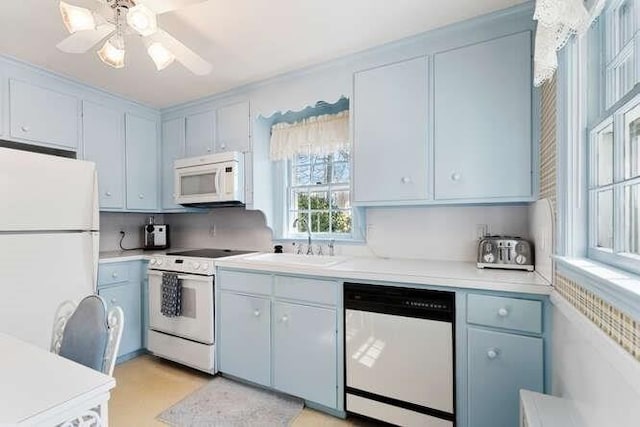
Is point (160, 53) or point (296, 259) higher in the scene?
point (160, 53)

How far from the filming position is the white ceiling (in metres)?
1.69

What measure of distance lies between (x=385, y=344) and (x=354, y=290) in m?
0.33

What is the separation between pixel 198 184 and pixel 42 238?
3.81 feet

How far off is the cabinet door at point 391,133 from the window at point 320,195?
0.45 meters

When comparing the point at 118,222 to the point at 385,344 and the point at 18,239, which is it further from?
the point at 385,344

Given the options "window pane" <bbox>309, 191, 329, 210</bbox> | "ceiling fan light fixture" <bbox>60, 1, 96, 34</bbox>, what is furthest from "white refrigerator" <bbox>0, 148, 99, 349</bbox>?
"window pane" <bbox>309, 191, 329, 210</bbox>

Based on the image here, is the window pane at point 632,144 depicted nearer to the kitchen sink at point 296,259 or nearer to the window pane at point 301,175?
the kitchen sink at point 296,259

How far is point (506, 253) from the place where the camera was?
71.4 inches

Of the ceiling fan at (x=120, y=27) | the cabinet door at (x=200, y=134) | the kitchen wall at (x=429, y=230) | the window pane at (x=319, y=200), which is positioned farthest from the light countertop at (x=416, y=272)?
the ceiling fan at (x=120, y=27)

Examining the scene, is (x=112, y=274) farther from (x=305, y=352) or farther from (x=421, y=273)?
(x=421, y=273)

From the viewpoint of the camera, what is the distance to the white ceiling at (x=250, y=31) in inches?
66.6

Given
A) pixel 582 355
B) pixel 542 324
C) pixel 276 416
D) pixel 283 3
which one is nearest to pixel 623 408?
→ pixel 582 355

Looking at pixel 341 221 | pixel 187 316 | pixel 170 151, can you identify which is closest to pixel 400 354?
pixel 341 221

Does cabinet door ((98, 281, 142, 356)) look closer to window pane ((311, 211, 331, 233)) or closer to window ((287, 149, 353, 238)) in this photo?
window ((287, 149, 353, 238))
